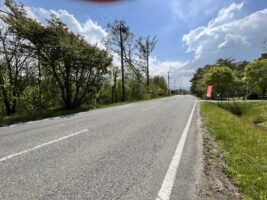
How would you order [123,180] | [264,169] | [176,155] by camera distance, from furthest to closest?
[176,155] < [264,169] < [123,180]

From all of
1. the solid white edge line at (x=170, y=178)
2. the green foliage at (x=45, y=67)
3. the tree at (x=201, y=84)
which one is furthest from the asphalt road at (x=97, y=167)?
the tree at (x=201, y=84)

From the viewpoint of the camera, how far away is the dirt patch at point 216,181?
367cm

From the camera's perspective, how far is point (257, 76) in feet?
152

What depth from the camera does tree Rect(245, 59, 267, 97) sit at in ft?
147

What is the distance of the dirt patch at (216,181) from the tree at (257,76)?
146ft

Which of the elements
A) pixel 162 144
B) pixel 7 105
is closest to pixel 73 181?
pixel 162 144

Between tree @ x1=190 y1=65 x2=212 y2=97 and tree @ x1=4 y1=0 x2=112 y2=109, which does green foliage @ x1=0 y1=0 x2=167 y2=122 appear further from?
tree @ x1=190 y1=65 x2=212 y2=97

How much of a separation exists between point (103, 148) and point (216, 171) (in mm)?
2717

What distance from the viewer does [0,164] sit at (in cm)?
467

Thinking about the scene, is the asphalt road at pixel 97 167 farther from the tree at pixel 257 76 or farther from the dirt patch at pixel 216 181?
the tree at pixel 257 76

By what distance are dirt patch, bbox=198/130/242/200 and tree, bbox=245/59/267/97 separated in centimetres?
4440

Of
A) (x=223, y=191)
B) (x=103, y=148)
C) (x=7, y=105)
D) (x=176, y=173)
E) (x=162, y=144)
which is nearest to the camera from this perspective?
(x=223, y=191)

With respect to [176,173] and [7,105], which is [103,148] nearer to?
[176,173]

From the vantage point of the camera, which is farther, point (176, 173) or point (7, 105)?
point (7, 105)
